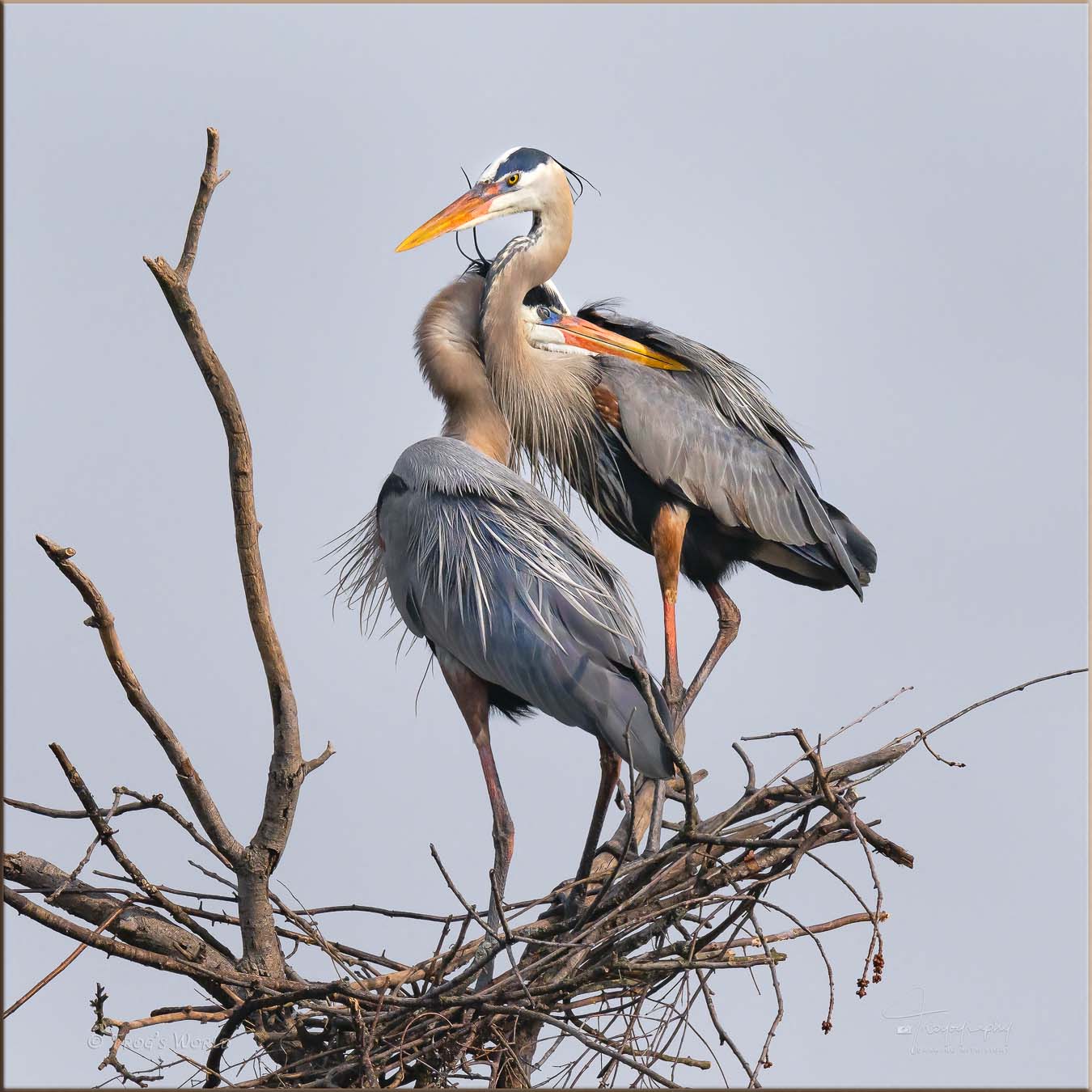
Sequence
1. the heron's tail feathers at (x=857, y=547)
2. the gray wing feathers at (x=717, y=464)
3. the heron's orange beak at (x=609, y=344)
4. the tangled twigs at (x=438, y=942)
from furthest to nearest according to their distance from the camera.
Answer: the heron's tail feathers at (x=857, y=547) → the heron's orange beak at (x=609, y=344) → the gray wing feathers at (x=717, y=464) → the tangled twigs at (x=438, y=942)

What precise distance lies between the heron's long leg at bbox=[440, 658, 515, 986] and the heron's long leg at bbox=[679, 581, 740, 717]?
1228 millimetres

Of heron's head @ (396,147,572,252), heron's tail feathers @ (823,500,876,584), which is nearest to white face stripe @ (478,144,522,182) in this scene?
heron's head @ (396,147,572,252)

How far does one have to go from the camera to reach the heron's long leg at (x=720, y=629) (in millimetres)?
5883

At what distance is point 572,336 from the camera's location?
231 inches

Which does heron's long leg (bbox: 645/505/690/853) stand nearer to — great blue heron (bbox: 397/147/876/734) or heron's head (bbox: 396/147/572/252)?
great blue heron (bbox: 397/147/876/734)

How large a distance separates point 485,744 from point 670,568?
1.24 meters

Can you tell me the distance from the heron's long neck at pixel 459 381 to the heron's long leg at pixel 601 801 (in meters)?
1.19

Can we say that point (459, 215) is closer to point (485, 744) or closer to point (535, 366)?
point (535, 366)

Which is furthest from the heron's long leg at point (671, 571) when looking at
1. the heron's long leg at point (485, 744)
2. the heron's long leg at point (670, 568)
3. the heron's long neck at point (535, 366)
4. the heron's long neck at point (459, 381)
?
the heron's long leg at point (485, 744)

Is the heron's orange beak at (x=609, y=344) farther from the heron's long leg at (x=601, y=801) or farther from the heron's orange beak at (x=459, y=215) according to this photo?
the heron's long leg at (x=601, y=801)

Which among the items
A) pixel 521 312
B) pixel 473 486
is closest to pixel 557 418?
pixel 521 312

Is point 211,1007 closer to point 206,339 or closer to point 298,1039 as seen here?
point 298,1039

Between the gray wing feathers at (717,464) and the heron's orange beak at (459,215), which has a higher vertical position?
the heron's orange beak at (459,215)

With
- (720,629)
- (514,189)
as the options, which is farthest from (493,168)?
(720,629)
